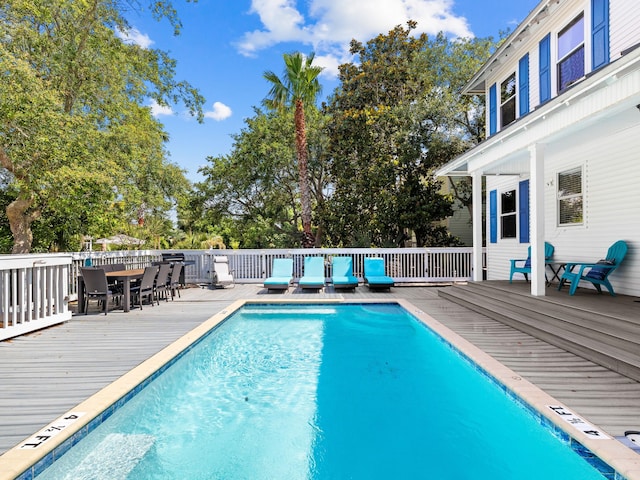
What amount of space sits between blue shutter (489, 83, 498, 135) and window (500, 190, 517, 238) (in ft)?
6.26

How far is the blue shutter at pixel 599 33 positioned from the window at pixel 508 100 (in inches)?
114

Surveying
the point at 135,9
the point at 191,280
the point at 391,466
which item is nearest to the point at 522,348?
the point at 391,466

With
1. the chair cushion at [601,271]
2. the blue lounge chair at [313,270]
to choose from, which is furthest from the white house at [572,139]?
the blue lounge chair at [313,270]

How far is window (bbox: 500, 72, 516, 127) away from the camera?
9.54 meters

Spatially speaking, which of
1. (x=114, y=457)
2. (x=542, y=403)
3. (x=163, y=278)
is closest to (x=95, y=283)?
(x=163, y=278)

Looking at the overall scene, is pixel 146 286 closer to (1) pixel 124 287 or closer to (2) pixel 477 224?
(1) pixel 124 287

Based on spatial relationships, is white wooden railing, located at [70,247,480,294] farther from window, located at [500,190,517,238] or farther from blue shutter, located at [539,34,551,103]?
blue shutter, located at [539,34,551,103]

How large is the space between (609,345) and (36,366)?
6.32 metres

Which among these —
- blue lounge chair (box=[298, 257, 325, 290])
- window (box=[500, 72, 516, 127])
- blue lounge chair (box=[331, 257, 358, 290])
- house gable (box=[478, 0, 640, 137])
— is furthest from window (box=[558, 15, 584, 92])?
blue lounge chair (box=[298, 257, 325, 290])

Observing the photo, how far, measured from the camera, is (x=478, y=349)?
4715mm

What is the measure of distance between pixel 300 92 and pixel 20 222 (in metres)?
9.66

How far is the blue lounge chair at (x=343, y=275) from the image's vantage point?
10.1m

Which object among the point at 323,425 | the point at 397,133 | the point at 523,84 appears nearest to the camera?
the point at 323,425

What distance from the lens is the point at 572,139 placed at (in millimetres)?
6188
